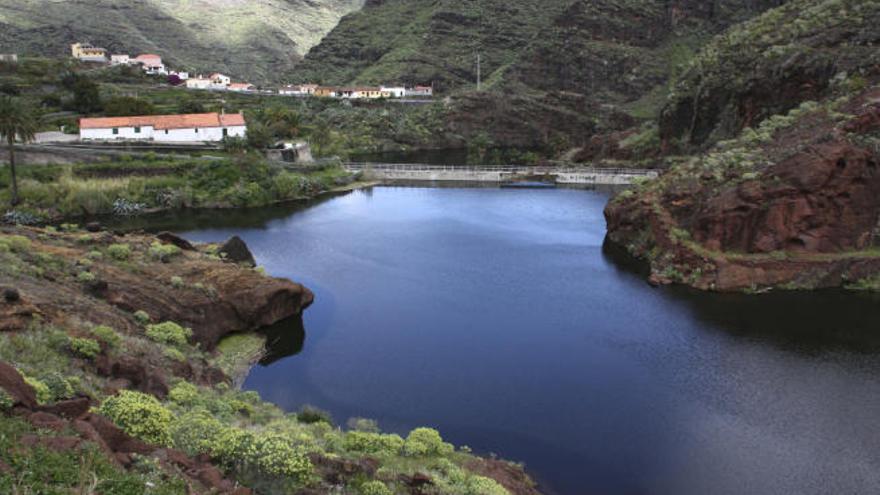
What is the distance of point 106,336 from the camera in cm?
2806

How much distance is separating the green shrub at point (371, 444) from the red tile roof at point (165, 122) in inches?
3504

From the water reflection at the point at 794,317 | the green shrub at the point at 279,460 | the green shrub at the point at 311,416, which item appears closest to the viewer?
the green shrub at the point at 279,460

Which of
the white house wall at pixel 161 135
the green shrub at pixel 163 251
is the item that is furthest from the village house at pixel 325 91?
the green shrub at pixel 163 251

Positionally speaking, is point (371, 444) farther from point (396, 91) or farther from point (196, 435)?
point (396, 91)

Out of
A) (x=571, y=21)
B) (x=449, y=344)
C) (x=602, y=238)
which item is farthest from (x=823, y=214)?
(x=571, y=21)

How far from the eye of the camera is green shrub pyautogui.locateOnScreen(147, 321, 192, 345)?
1321 inches

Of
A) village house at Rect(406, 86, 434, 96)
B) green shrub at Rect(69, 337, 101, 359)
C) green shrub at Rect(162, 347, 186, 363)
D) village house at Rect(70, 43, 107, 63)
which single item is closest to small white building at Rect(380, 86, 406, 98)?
village house at Rect(406, 86, 434, 96)

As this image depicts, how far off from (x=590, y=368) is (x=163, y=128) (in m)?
84.8

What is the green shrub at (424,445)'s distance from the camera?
25.6 meters

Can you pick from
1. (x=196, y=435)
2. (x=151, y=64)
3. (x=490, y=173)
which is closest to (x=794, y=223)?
(x=196, y=435)

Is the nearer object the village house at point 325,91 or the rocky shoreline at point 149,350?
the rocky shoreline at point 149,350

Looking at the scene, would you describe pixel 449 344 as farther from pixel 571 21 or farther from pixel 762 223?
pixel 571 21

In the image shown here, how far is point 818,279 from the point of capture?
53.5 metres

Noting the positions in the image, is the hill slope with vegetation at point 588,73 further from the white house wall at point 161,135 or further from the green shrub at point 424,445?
the green shrub at point 424,445
